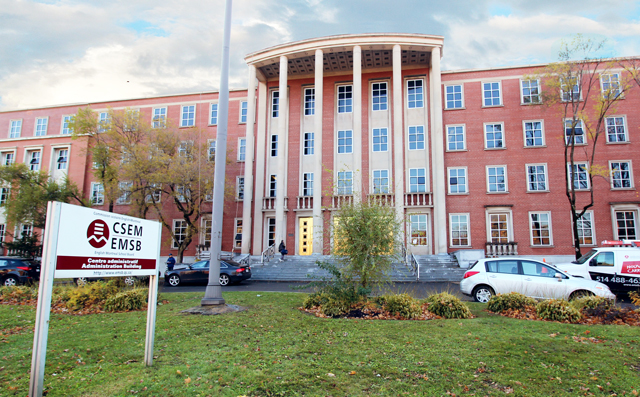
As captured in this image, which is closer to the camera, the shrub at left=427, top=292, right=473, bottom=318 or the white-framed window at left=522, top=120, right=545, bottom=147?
the shrub at left=427, top=292, right=473, bottom=318

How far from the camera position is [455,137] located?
29.3 metres

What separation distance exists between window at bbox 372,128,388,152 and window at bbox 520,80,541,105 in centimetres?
1012

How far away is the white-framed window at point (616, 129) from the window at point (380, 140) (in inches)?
599

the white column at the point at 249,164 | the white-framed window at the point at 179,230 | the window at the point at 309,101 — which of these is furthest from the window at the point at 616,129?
the white-framed window at the point at 179,230

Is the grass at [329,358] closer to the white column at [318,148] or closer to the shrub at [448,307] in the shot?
the shrub at [448,307]

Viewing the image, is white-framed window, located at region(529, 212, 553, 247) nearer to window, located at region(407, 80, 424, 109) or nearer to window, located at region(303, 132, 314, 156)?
window, located at region(407, 80, 424, 109)

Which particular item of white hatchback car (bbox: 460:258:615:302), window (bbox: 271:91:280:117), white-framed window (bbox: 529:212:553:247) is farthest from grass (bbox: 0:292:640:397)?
window (bbox: 271:91:280:117)

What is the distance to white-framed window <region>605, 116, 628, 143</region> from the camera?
27406mm

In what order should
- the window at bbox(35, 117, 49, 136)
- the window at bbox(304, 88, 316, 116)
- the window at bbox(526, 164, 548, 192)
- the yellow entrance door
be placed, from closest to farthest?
the window at bbox(526, 164, 548, 192)
the yellow entrance door
the window at bbox(304, 88, 316, 116)
the window at bbox(35, 117, 49, 136)

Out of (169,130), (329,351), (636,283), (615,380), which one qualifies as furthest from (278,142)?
(615,380)

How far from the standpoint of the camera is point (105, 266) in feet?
15.2

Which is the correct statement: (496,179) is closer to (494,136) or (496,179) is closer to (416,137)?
(494,136)

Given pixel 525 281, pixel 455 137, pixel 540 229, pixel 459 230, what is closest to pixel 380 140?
pixel 455 137

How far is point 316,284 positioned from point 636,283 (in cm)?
1057
